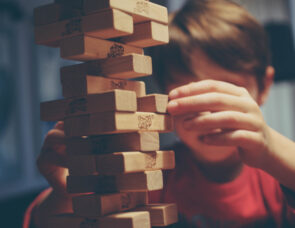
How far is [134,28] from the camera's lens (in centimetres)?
64

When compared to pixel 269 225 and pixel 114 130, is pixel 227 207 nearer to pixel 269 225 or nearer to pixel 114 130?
pixel 269 225

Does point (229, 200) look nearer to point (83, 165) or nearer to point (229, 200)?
point (229, 200)

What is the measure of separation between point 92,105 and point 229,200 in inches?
31.5

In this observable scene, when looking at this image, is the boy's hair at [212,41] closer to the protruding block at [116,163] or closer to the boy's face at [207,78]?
the boy's face at [207,78]

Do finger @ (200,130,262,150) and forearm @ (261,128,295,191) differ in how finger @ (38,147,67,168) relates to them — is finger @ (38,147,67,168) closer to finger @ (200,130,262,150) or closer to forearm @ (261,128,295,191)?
finger @ (200,130,262,150)

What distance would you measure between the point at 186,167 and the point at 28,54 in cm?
191

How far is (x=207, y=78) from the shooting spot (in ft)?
3.51

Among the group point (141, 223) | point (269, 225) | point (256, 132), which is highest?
point (256, 132)

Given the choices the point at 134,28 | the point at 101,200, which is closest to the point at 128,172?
the point at 101,200

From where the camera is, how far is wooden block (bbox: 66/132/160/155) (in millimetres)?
597

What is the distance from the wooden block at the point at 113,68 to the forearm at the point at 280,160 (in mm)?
294

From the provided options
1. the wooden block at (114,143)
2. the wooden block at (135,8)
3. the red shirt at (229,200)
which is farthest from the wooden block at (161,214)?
the red shirt at (229,200)

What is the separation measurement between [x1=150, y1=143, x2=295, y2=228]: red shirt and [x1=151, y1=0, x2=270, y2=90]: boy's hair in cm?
34

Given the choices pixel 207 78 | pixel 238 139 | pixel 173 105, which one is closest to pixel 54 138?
pixel 173 105
